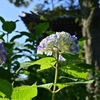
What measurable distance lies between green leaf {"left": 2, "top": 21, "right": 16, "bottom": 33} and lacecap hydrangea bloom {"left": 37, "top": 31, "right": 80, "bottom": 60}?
98cm

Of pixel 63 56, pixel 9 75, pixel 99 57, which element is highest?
pixel 63 56

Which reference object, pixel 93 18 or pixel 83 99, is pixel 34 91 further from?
pixel 93 18

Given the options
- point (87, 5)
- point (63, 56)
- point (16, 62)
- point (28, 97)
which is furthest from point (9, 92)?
point (87, 5)

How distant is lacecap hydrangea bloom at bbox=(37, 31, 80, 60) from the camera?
167 cm

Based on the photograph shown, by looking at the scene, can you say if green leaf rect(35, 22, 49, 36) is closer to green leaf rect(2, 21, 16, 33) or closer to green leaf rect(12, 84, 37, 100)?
green leaf rect(2, 21, 16, 33)

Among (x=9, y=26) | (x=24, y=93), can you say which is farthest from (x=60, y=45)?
(x=9, y=26)

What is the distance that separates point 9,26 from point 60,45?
108cm

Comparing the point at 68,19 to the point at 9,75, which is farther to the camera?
the point at 68,19

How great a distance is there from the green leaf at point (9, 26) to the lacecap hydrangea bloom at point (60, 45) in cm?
98

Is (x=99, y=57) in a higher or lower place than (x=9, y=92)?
lower

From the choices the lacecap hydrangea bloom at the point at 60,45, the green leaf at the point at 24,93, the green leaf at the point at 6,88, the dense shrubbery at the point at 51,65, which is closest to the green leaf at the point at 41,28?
the dense shrubbery at the point at 51,65

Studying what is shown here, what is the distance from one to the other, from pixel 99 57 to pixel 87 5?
1441 millimetres

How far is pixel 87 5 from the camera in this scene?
7.33 metres

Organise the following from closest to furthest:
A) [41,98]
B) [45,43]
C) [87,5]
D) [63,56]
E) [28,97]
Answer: [28,97] → [63,56] → [45,43] → [41,98] → [87,5]
